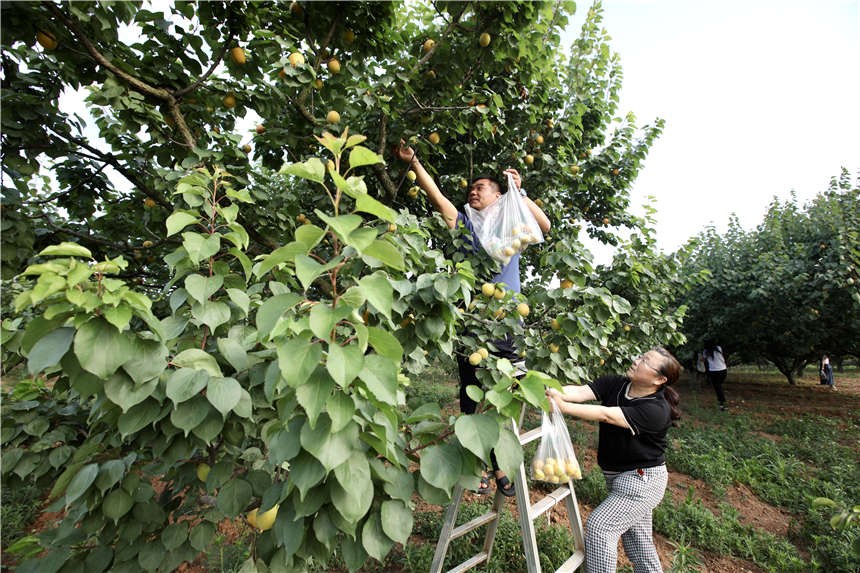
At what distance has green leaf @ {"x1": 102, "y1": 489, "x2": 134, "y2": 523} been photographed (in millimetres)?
1013

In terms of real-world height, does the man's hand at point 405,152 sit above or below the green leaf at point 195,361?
above

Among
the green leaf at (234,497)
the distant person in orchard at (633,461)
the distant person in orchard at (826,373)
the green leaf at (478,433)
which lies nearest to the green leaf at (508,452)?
the green leaf at (478,433)

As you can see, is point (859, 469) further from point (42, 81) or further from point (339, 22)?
point (42, 81)

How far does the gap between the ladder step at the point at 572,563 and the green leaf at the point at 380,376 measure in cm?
187

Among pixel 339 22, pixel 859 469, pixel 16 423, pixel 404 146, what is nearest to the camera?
pixel 16 423

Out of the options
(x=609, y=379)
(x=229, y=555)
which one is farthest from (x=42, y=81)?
(x=609, y=379)

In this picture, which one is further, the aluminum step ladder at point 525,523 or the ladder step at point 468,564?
the ladder step at point 468,564

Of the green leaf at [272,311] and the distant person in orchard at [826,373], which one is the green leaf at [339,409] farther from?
the distant person in orchard at [826,373]

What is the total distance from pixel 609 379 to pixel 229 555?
2885mm

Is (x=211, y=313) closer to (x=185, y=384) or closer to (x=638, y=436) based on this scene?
(x=185, y=384)

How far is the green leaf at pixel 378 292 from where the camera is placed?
30.0 inches

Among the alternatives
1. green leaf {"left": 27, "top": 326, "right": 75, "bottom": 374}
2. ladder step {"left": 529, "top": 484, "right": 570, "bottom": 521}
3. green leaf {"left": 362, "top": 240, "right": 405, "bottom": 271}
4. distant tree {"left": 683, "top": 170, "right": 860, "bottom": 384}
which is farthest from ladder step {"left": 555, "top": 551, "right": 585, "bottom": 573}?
distant tree {"left": 683, "top": 170, "right": 860, "bottom": 384}

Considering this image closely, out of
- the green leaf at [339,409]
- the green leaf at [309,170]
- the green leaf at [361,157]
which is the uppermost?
the green leaf at [361,157]

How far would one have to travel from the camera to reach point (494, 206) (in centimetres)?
266
